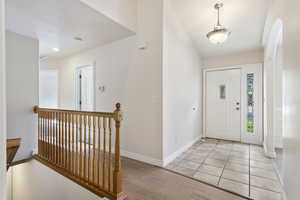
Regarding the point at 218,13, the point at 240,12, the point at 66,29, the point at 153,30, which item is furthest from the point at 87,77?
the point at 240,12

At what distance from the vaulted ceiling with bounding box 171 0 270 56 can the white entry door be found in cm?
83

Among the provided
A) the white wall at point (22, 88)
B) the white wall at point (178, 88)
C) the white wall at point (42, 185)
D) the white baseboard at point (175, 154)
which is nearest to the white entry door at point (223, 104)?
the white wall at point (178, 88)

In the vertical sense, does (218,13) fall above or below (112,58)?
above

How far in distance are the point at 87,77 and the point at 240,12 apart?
390 cm

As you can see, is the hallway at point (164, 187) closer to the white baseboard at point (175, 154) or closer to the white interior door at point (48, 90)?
the white baseboard at point (175, 154)

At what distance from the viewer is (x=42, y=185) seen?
2.76 m

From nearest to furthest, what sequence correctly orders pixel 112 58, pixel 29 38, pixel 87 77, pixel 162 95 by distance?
pixel 162 95
pixel 29 38
pixel 112 58
pixel 87 77

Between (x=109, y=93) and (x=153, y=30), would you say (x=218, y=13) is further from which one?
(x=109, y=93)

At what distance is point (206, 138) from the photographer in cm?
441

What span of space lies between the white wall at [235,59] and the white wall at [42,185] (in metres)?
4.27

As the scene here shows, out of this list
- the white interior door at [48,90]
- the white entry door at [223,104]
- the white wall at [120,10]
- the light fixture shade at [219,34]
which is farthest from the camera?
the white interior door at [48,90]

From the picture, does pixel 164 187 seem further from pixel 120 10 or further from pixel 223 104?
pixel 223 104

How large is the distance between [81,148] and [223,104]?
3.84 meters

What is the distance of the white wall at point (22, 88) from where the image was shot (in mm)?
2783
